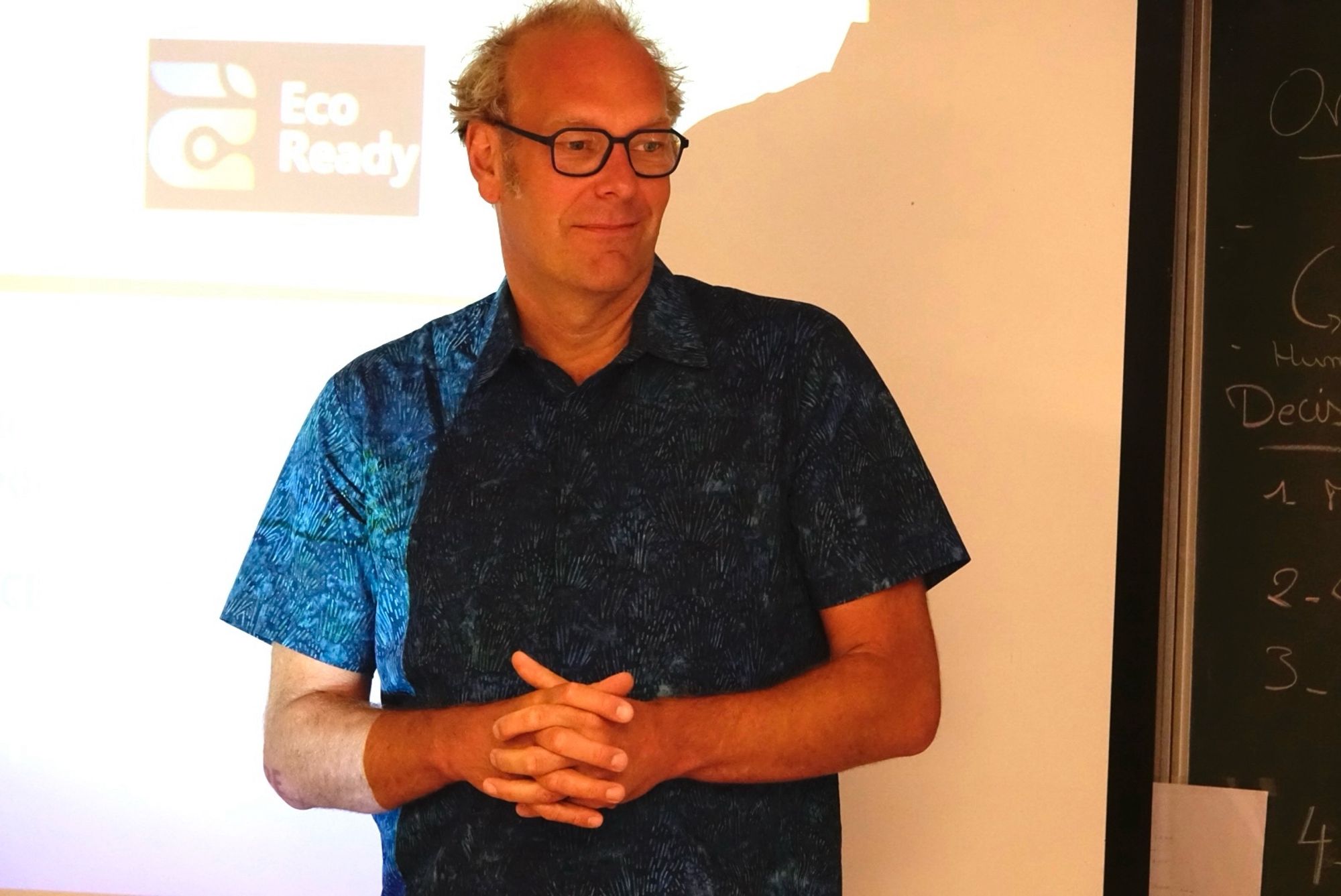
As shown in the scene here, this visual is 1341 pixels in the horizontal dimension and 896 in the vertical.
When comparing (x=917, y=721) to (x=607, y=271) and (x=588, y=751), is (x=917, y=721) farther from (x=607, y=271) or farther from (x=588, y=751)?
(x=607, y=271)

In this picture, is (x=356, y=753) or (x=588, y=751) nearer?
(x=588, y=751)

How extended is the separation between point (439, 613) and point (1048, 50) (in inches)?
56.7

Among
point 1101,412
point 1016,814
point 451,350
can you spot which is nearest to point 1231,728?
point 1016,814

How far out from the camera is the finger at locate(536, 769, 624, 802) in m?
1.35

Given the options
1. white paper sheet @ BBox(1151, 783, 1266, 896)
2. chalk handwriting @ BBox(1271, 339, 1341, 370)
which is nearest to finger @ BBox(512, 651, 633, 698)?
white paper sheet @ BBox(1151, 783, 1266, 896)

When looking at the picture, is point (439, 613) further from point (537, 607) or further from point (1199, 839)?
point (1199, 839)

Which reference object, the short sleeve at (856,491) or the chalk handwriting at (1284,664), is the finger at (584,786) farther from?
the chalk handwriting at (1284,664)

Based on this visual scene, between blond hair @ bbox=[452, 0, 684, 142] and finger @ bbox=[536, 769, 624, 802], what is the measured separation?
823 mm

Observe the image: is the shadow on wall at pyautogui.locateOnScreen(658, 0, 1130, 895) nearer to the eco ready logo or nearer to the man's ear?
the eco ready logo

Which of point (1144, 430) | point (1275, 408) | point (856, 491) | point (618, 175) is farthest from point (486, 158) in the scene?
point (1275, 408)

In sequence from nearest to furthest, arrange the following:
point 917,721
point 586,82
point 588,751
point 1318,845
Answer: point 588,751 < point 917,721 < point 586,82 < point 1318,845

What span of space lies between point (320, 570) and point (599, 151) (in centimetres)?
63

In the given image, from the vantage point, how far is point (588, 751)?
4.38 ft

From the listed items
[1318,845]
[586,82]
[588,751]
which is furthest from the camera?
[1318,845]
